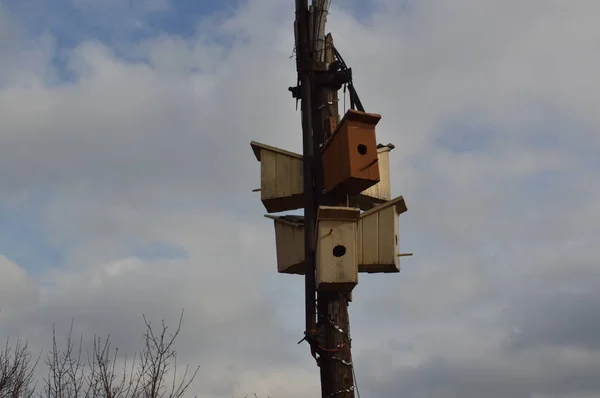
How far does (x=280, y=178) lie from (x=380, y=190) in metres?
0.83

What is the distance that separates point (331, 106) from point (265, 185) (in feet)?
2.50

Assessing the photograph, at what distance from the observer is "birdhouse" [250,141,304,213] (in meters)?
5.29

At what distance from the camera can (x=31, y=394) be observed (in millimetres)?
9812

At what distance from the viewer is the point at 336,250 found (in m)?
4.83

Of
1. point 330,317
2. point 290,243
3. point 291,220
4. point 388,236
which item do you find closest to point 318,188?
point 291,220

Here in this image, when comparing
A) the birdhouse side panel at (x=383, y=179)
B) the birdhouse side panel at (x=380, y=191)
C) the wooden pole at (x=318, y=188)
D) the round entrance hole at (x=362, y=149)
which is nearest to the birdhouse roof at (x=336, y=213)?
the wooden pole at (x=318, y=188)

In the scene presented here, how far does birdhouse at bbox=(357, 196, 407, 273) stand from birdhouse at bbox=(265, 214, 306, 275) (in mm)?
468

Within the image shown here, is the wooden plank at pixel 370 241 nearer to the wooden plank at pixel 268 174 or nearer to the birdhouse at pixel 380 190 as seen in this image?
the birdhouse at pixel 380 190

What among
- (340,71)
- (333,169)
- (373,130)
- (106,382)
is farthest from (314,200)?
(106,382)

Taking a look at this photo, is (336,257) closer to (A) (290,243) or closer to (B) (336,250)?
(B) (336,250)

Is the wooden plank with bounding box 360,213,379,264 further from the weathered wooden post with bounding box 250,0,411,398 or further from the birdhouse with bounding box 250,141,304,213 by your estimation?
the birdhouse with bounding box 250,141,304,213

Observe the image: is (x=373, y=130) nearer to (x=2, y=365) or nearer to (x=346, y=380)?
(x=346, y=380)

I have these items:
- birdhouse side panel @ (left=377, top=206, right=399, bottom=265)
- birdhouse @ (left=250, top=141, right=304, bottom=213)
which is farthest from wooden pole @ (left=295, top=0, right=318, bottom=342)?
birdhouse side panel @ (left=377, top=206, right=399, bottom=265)

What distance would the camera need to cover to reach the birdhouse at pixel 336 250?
15.5 ft
